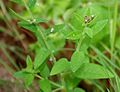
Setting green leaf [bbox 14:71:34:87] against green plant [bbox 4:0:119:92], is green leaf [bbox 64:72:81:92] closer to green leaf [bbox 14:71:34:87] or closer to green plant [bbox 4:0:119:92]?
green plant [bbox 4:0:119:92]

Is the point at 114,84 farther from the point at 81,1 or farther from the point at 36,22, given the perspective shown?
the point at 81,1

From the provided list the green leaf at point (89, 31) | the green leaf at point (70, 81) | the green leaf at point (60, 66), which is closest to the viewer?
the green leaf at point (89, 31)

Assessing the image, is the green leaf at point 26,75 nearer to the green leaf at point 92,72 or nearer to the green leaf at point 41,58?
the green leaf at point 41,58

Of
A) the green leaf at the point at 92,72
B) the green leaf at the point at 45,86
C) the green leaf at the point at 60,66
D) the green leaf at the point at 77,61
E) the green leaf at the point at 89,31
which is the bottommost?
the green leaf at the point at 45,86

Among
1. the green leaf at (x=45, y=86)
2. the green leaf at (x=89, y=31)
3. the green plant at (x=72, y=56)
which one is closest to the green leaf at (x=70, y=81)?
the green plant at (x=72, y=56)

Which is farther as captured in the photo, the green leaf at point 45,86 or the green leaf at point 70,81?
the green leaf at point 70,81

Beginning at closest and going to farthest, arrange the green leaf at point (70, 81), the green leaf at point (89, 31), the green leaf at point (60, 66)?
the green leaf at point (89, 31), the green leaf at point (60, 66), the green leaf at point (70, 81)

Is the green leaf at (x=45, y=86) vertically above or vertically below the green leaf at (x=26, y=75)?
below

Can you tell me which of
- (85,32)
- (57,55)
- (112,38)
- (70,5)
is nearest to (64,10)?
(70,5)

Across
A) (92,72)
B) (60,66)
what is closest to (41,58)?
(60,66)
